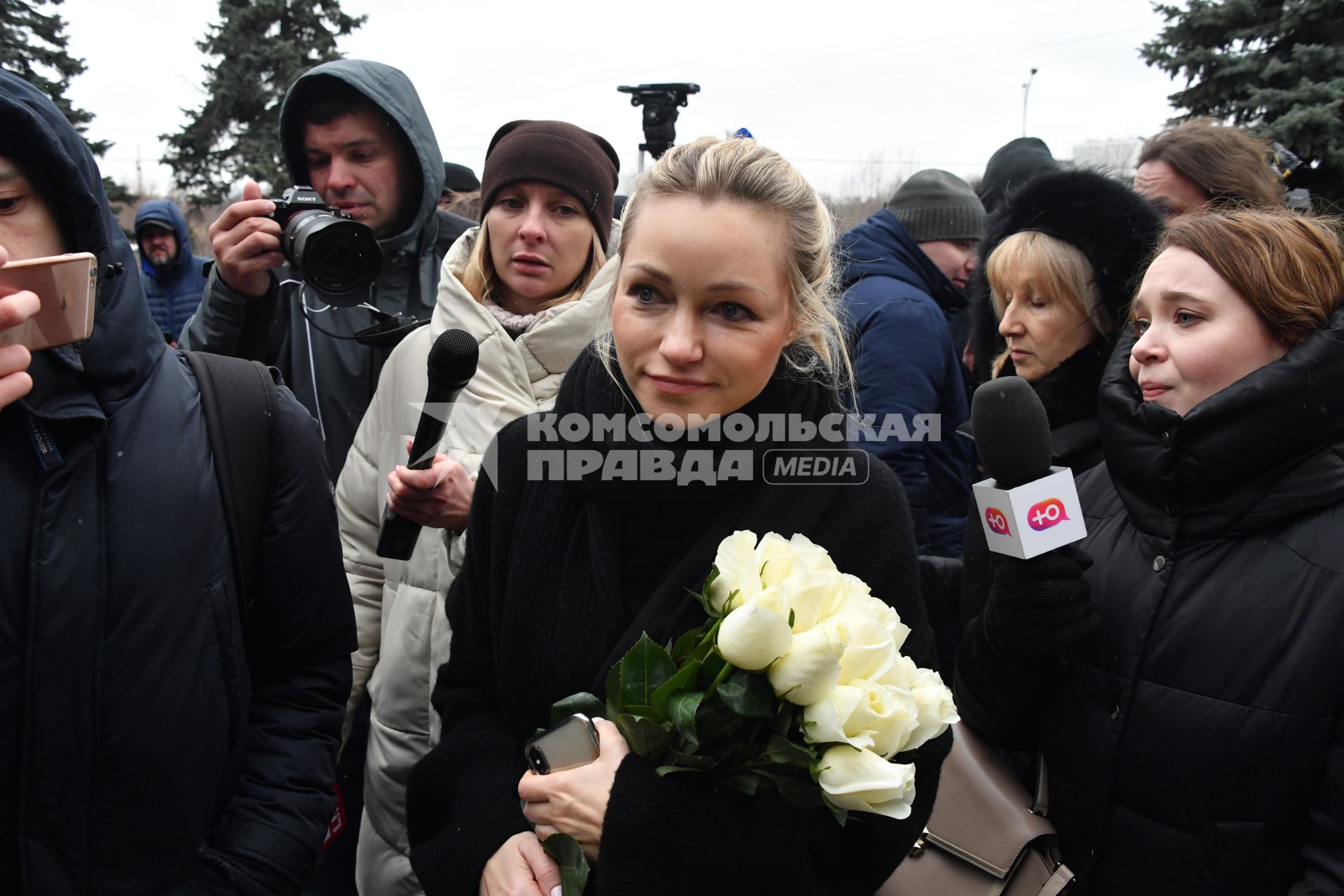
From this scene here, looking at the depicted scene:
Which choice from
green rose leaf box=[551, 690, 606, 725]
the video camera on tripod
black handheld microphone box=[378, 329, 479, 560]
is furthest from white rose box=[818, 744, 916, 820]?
the video camera on tripod

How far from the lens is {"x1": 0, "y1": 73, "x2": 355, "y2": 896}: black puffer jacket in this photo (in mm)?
1508

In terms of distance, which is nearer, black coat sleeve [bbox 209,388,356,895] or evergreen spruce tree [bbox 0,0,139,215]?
black coat sleeve [bbox 209,388,356,895]

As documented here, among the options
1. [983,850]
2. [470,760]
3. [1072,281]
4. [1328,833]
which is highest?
[1072,281]

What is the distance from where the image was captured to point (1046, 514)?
194 cm

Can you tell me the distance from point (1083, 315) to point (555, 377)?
55.6 inches

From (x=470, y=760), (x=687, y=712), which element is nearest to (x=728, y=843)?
(x=687, y=712)

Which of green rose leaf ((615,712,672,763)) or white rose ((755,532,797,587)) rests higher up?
white rose ((755,532,797,587))

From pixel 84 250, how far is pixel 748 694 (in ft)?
4.21

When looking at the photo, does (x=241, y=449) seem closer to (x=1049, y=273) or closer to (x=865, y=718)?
(x=865, y=718)

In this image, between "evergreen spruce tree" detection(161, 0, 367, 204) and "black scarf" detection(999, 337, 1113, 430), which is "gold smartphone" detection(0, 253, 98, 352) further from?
"evergreen spruce tree" detection(161, 0, 367, 204)

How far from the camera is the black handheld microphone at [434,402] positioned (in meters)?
1.96

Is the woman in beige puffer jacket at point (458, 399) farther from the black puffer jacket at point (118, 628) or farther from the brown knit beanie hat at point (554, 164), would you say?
the black puffer jacket at point (118, 628)

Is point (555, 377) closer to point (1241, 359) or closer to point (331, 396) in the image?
point (331, 396)

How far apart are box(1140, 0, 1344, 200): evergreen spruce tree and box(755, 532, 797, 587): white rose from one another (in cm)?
1030
